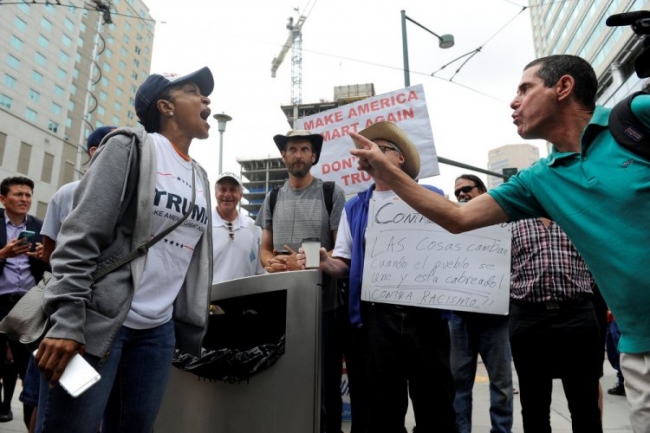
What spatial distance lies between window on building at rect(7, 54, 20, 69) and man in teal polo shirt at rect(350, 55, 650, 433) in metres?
53.9

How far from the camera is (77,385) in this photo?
134 cm

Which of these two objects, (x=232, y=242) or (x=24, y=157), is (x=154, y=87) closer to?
(x=232, y=242)

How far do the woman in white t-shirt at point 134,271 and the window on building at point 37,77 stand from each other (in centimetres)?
5557

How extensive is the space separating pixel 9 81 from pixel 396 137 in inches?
2083

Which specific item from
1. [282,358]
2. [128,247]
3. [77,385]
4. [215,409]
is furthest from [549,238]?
[77,385]

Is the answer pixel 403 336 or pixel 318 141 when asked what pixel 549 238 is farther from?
pixel 318 141

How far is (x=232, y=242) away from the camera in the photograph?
12.4 feet

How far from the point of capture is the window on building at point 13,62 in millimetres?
43688

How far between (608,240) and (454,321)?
8.61ft

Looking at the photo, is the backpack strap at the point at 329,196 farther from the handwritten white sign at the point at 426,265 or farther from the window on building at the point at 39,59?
the window on building at the point at 39,59

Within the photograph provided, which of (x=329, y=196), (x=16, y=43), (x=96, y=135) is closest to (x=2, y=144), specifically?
(x=16, y=43)

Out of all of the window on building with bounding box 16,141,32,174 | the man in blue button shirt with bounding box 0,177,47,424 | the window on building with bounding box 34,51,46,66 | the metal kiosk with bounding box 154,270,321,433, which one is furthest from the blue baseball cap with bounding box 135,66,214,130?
the window on building with bounding box 34,51,46,66

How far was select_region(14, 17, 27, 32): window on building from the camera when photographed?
43.8m

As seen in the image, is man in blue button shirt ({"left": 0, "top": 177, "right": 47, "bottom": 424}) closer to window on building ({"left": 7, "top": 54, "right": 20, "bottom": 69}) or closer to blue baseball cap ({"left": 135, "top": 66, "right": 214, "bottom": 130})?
blue baseball cap ({"left": 135, "top": 66, "right": 214, "bottom": 130})
